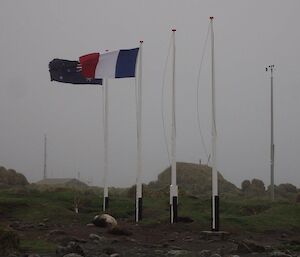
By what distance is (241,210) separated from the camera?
1216 inches

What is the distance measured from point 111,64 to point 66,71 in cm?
318

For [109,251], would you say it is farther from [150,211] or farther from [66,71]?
[66,71]

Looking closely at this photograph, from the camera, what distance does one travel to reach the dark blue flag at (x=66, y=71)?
1102 inches

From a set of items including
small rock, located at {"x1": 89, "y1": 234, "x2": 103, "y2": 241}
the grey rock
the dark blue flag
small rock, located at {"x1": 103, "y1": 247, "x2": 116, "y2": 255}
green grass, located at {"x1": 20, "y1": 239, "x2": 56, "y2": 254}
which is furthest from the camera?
the dark blue flag

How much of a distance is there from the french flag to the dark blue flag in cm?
151

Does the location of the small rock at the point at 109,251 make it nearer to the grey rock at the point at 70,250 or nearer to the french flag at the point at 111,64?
the grey rock at the point at 70,250

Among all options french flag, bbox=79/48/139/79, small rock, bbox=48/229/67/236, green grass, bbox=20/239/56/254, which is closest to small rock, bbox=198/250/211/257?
green grass, bbox=20/239/56/254

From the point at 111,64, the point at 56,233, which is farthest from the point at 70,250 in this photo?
the point at 111,64

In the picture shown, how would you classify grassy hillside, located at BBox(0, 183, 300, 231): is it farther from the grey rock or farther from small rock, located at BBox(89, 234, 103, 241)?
the grey rock

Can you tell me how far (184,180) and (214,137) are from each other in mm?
44995

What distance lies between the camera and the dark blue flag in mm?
27984

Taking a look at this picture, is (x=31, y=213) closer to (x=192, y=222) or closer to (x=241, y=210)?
Answer: (x=192, y=222)

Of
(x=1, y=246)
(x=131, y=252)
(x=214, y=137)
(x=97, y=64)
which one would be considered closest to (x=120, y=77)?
(x=97, y=64)

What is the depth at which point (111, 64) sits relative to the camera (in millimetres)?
26016
